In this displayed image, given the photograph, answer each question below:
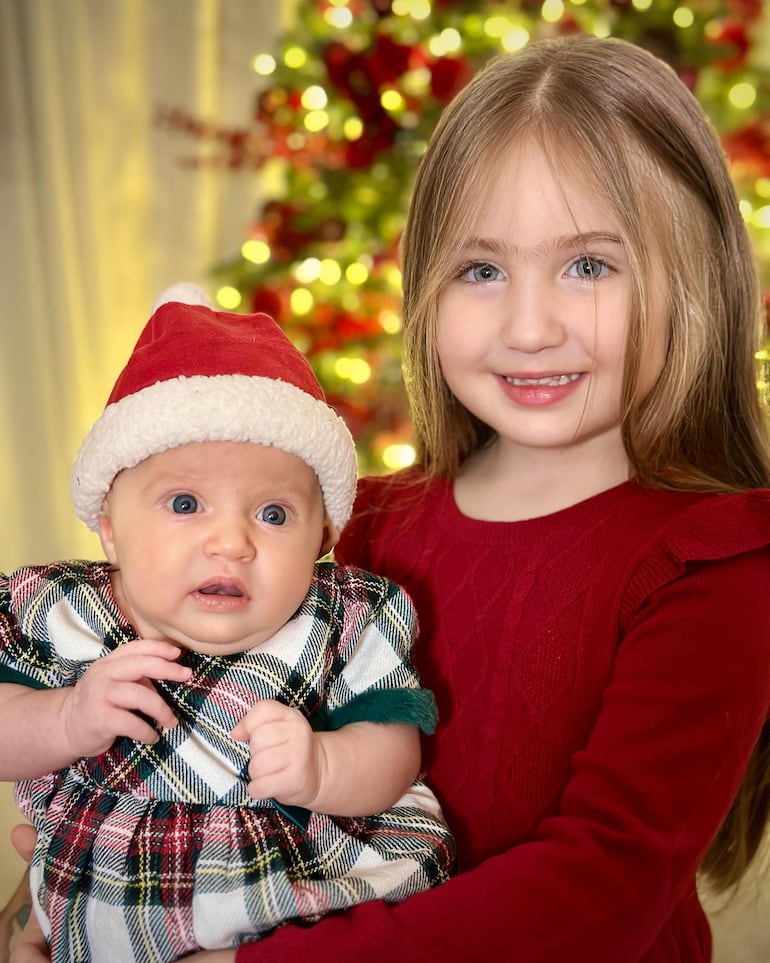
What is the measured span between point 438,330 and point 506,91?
0.26 metres

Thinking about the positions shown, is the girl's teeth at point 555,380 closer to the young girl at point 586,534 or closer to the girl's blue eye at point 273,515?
the young girl at point 586,534

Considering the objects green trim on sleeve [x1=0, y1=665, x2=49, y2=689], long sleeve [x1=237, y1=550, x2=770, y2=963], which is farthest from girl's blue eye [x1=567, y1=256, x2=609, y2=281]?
green trim on sleeve [x1=0, y1=665, x2=49, y2=689]

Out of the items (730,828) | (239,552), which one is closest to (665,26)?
(730,828)

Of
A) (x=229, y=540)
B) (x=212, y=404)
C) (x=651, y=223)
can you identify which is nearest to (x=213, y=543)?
(x=229, y=540)

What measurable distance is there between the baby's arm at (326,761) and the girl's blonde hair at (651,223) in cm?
41

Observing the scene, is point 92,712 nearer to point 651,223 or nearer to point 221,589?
point 221,589

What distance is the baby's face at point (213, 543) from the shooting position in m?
0.89

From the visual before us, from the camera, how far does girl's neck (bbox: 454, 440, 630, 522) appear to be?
118 centimetres

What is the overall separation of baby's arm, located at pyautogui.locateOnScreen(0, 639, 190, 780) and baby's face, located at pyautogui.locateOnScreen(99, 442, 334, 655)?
46mm

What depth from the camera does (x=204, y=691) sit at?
0.93 meters

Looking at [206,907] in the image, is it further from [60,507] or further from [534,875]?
[60,507]

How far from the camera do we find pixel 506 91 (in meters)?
1.12

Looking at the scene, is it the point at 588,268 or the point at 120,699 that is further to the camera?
the point at 588,268

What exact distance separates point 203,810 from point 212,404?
349 millimetres
